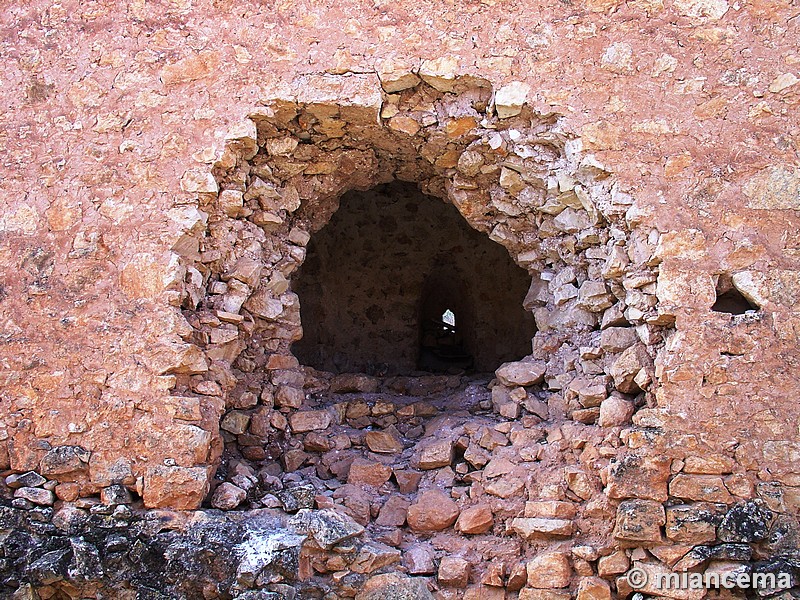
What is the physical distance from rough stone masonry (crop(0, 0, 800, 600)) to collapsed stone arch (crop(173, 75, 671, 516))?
0.02 m

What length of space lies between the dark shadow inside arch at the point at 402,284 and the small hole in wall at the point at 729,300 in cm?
251

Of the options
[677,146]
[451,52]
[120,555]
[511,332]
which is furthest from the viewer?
[511,332]

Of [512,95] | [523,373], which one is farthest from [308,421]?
[512,95]

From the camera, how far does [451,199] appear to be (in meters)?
4.07

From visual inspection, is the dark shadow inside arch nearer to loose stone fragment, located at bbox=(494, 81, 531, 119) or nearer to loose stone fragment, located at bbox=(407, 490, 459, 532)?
loose stone fragment, located at bbox=(407, 490, 459, 532)

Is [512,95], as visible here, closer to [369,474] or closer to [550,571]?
[369,474]

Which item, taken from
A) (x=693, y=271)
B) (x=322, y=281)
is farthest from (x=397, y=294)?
(x=693, y=271)

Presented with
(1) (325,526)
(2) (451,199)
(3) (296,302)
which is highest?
(2) (451,199)

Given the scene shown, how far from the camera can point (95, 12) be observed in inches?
147

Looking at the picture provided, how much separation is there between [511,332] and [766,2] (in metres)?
3.09

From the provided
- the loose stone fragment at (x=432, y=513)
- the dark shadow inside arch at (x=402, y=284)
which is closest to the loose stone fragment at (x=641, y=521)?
the loose stone fragment at (x=432, y=513)

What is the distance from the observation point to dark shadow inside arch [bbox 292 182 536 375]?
587 centimetres

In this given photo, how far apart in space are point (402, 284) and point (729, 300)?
324 centimetres

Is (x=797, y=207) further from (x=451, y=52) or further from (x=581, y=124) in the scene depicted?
(x=451, y=52)
